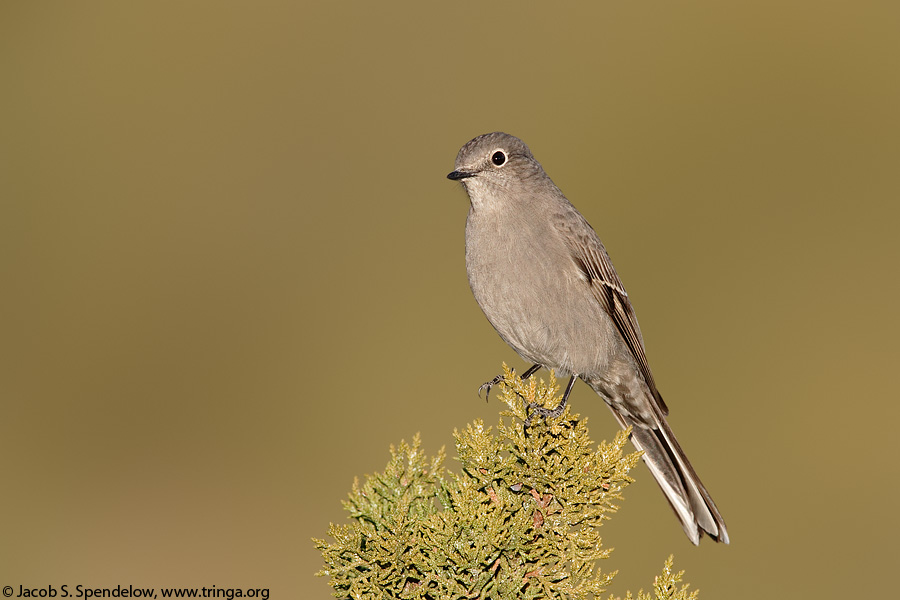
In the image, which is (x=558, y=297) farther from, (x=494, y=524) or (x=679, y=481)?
(x=494, y=524)

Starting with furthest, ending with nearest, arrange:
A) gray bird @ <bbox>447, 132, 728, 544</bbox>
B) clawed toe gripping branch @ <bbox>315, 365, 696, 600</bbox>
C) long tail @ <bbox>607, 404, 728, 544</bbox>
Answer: gray bird @ <bbox>447, 132, 728, 544</bbox>
long tail @ <bbox>607, 404, 728, 544</bbox>
clawed toe gripping branch @ <bbox>315, 365, 696, 600</bbox>

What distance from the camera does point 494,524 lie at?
3.61 metres

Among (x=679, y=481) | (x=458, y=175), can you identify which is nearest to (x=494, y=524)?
(x=679, y=481)

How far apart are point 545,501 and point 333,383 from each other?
10.9 meters

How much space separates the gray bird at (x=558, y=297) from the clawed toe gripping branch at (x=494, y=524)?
222cm

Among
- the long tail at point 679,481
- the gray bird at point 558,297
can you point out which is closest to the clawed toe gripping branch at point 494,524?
the gray bird at point 558,297

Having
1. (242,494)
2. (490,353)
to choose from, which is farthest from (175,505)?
(490,353)

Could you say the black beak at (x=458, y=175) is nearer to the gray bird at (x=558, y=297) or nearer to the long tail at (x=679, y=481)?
the gray bird at (x=558, y=297)

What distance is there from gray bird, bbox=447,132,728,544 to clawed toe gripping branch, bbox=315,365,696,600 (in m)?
2.22

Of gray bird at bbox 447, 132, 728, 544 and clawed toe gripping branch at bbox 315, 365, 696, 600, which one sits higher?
gray bird at bbox 447, 132, 728, 544

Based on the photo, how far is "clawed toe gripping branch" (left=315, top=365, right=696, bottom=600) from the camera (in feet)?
11.8

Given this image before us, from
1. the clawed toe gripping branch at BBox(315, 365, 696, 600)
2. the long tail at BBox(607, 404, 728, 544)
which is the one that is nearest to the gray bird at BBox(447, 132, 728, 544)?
the long tail at BBox(607, 404, 728, 544)

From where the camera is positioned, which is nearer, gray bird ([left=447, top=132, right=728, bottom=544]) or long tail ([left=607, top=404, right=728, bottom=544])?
long tail ([left=607, top=404, right=728, bottom=544])

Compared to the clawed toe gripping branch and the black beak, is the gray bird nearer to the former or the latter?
the black beak
